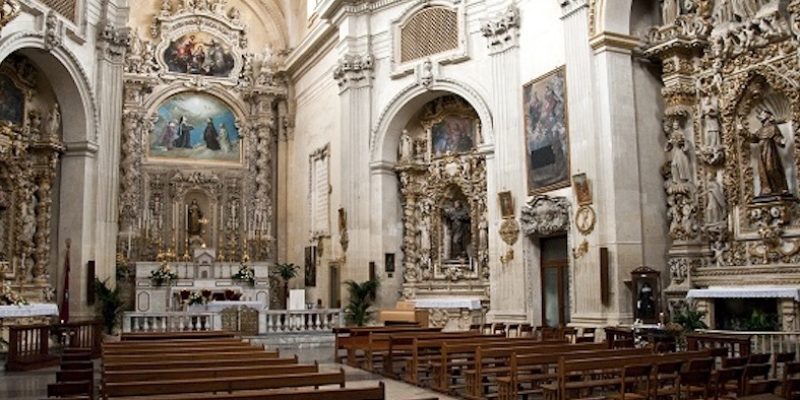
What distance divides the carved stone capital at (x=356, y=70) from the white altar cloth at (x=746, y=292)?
37.6ft

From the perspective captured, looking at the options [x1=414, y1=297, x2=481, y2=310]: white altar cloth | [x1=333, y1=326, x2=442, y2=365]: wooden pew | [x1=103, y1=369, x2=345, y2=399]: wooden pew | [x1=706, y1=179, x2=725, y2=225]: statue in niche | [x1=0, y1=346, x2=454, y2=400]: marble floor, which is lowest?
[x1=0, y1=346, x2=454, y2=400]: marble floor

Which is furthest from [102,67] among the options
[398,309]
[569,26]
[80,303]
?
[569,26]

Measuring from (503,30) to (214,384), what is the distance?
46.2ft

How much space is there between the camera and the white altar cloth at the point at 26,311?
14.5 m

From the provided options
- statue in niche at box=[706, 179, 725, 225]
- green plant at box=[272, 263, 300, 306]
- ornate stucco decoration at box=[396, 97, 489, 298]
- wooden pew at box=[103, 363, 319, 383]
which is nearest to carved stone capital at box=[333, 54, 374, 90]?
ornate stucco decoration at box=[396, 97, 489, 298]

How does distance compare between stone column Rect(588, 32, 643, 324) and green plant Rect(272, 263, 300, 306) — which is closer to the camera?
stone column Rect(588, 32, 643, 324)

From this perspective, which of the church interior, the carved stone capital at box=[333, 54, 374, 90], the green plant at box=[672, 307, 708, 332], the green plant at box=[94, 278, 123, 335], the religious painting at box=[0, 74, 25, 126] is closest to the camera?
the church interior

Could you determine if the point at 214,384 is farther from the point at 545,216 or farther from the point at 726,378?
the point at 545,216

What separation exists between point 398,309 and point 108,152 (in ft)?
27.4

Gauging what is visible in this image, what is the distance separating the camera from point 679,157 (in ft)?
49.5

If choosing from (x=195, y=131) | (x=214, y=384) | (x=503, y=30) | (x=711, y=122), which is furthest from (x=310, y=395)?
(x=195, y=131)

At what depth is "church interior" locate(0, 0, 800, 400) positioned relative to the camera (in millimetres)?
10875

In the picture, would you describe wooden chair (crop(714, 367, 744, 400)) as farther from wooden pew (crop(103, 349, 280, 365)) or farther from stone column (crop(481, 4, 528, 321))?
stone column (crop(481, 4, 528, 321))

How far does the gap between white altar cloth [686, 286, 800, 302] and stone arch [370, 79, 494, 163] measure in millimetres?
7529
